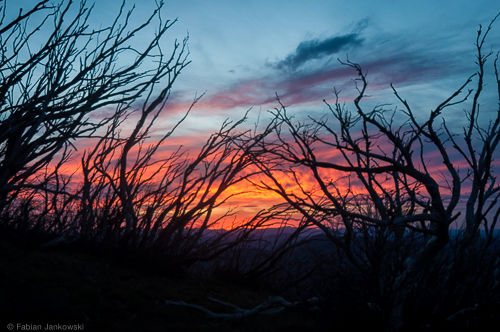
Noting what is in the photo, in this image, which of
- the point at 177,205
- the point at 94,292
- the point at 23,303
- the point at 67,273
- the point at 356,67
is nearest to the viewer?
the point at 23,303

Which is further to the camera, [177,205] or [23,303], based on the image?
[177,205]

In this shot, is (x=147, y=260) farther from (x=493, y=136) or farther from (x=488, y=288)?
(x=493, y=136)

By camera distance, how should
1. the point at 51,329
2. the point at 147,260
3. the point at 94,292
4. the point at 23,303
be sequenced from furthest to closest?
the point at 147,260 → the point at 94,292 → the point at 23,303 → the point at 51,329

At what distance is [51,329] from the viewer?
9.47ft

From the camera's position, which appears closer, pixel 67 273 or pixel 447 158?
pixel 447 158

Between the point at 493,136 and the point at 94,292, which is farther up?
the point at 493,136

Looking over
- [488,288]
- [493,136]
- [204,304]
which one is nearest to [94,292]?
[204,304]

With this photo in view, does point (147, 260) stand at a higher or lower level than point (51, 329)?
higher

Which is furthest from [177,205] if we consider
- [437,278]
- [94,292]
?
[437,278]

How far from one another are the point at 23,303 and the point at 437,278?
178 inches

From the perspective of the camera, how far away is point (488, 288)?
4.88 meters

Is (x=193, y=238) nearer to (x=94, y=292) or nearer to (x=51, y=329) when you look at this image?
(x=94, y=292)

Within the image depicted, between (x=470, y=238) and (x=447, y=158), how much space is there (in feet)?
4.42

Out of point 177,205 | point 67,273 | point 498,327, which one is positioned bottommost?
point 498,327
